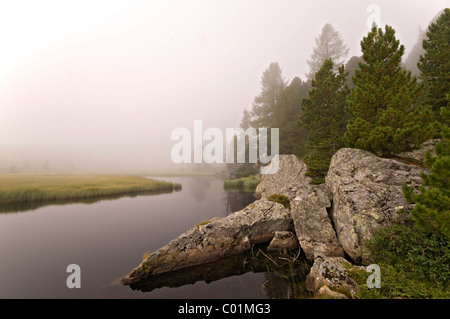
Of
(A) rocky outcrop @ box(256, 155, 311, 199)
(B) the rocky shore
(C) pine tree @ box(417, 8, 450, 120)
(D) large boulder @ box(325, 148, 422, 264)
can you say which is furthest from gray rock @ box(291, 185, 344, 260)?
(C) pine tree @ box(417, 8, 450, 120)

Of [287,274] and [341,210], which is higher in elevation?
[341,210]

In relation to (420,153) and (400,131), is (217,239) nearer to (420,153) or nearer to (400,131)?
(400,131)

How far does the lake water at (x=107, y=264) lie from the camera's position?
6824 millimetres

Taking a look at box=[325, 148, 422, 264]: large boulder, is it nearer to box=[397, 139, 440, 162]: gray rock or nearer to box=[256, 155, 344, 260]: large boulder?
box=[256, 155, 344, 260]: large boulder

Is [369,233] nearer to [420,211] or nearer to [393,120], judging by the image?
[420,211]

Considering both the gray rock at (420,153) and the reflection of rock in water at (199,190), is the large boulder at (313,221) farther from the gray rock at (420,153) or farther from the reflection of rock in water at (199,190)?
the reflection of rock in water at (199,190)

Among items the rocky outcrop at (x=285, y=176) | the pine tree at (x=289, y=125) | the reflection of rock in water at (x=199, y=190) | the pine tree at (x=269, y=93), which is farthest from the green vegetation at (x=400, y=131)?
the pine tree at (x=269, y=93)

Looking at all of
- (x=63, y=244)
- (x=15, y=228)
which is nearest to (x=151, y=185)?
(x=15, y=228)

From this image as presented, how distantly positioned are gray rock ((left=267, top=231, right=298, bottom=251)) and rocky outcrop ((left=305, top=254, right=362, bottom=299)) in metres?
3.13

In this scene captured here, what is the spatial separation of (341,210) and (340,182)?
1704 millimetres

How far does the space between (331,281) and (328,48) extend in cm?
5730
